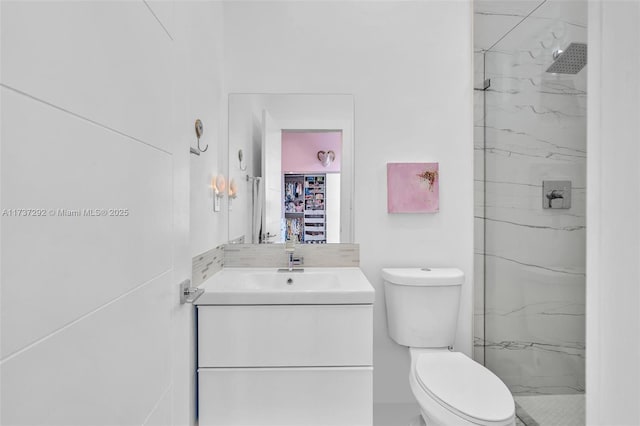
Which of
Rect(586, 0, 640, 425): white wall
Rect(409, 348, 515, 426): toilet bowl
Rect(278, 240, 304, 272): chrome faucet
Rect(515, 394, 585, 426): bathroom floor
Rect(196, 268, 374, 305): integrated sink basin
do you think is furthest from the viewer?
Rect(278, 240, 304, 272): chrome faucet

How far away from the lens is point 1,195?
48cm

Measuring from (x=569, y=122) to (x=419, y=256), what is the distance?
967 mm

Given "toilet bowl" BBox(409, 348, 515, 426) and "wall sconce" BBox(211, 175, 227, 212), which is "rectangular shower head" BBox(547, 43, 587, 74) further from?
"wall sconce" BBox(211, 175, 227, 212)

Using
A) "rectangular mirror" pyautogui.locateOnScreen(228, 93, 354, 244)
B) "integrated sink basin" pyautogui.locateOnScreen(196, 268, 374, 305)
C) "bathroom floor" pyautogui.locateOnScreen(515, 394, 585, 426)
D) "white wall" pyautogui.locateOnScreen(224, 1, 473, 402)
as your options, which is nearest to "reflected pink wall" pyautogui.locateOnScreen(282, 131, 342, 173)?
"rectangular mirror" pyautogui.locateOnScreen(228, 93, 354, 244)

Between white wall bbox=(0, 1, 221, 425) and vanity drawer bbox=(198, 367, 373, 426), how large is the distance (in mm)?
310

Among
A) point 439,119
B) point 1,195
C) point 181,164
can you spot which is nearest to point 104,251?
point 1,195

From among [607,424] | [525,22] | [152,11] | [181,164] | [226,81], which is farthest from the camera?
[226,81]

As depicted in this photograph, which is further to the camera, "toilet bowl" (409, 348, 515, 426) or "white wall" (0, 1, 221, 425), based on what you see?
"toilet bowl" (409, 348, 515, 426)

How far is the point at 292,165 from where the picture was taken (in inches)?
78.1

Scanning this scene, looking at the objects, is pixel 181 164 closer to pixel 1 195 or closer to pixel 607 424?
pixel 1 195

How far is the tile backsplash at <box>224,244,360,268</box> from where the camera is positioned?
1966 millimetres

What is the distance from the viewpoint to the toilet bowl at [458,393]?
1219 millimetres

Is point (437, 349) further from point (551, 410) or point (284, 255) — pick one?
point (284, 255)

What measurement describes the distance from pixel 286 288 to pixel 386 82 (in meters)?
1.28
